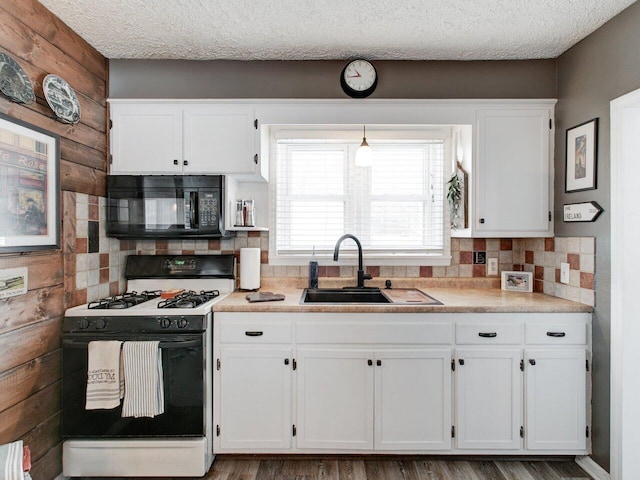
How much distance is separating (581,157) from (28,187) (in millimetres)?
3096

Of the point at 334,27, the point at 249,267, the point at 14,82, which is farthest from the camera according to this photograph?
the point at 249,267

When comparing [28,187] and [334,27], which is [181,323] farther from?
[334,27]

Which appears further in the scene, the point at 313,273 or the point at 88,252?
the point at 313,273

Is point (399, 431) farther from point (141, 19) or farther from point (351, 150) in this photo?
point (141, 19)

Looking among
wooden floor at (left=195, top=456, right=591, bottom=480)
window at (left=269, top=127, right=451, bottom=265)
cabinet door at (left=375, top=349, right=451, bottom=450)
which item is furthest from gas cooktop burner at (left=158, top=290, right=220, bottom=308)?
cabinet door at (left=375, top=349, right=451, bottom=450)

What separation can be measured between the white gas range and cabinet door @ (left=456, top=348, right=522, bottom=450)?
1520 mm

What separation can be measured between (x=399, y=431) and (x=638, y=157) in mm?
2020

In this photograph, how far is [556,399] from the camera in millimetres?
2078

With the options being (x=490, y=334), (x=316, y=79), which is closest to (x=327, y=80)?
(x=316, y=79)

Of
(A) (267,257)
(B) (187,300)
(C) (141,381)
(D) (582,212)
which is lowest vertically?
(C) (141,381)

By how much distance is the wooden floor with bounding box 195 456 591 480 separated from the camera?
6.64 feet

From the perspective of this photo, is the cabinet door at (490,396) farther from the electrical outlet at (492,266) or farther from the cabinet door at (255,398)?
the cabinet door at (255,398)

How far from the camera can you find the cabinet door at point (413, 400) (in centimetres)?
208

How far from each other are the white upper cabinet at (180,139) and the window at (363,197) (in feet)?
1.48
